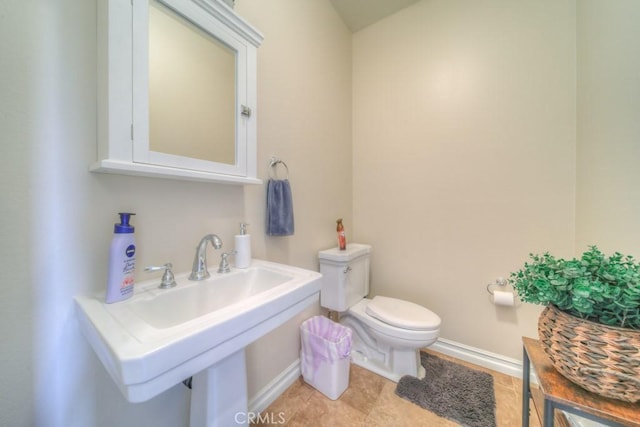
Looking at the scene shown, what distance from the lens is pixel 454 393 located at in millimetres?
1265

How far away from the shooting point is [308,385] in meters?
1.33

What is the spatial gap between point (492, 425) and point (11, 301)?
1858mm

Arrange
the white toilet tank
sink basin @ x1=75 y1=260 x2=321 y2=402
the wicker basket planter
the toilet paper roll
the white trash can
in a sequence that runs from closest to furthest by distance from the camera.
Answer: sink basin @ x1=75 y1=260 x2=321 y2=402
the wicker basket planter
the white trash can
the toilet paper roll
the white toilet tank

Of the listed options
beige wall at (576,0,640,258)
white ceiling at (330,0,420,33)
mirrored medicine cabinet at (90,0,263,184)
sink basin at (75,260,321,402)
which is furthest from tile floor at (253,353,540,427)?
white ceiling at (330,0,420,33)

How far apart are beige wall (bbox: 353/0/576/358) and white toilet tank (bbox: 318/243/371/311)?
1.18 ft

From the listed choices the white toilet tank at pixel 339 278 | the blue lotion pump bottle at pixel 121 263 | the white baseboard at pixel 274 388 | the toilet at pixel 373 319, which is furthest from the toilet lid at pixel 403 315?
the blue lotion pump bottle at pixel 121 263

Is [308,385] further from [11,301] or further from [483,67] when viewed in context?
[483,67]

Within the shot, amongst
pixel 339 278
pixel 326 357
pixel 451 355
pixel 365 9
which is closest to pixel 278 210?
pixel 339 278

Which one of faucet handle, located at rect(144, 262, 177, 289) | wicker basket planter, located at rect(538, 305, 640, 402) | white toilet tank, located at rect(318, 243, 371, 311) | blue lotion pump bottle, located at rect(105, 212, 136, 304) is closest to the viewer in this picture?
Result: wicker basket planter, located at rect(538, 305, 640, 402)

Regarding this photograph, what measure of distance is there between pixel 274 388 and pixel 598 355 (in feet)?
4.29

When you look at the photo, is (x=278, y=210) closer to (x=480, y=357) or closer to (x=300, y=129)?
(x=300, y=129)

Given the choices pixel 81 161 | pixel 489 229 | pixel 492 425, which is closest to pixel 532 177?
pixel 489 229

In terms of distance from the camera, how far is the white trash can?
1224mm
